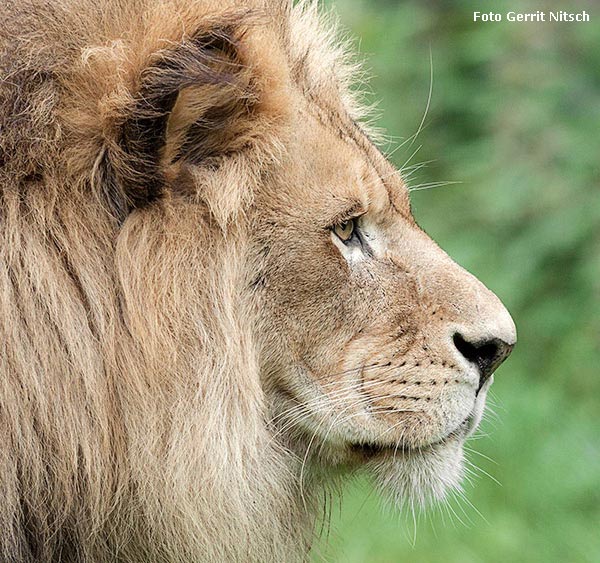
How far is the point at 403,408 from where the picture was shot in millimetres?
2367

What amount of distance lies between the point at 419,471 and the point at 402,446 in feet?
0.28

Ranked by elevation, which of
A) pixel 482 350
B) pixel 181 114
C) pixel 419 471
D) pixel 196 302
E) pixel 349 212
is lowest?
pixel 419 471

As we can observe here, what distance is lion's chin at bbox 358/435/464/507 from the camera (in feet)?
8.01

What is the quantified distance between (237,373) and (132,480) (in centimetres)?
28

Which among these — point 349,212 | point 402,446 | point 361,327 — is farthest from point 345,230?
point 402,446

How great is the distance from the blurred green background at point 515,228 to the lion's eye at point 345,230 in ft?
5.21

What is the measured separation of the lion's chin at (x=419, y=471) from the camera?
8.01ft

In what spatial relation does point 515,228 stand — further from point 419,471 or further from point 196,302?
point 196,302

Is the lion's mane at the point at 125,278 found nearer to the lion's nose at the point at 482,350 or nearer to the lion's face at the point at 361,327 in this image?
the lion's face at the point at 361,327

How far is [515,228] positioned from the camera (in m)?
5.25

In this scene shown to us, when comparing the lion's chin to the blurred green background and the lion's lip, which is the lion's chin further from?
the blurred green background

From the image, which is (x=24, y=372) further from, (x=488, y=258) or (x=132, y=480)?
(x=488, y=258)

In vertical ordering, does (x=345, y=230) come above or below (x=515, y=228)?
above

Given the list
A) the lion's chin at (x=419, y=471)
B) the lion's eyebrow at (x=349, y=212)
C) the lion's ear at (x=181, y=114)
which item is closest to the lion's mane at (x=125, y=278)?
the lion's ear at (x=181, y=114)
